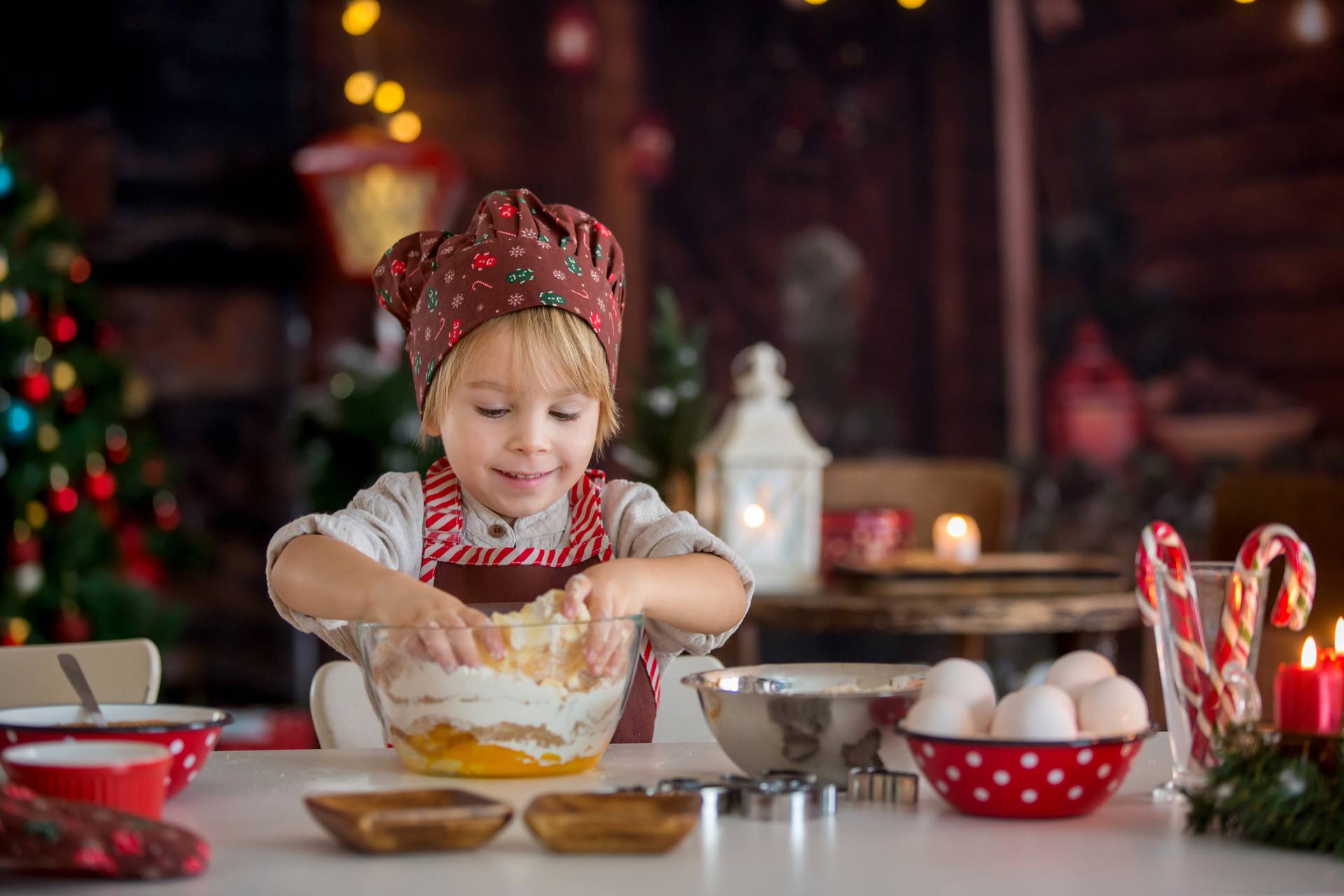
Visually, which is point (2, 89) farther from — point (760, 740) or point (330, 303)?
point (760, 740)

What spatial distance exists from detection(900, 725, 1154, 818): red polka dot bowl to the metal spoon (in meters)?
0.59

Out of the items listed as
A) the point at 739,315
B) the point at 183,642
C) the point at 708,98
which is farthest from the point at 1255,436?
the point at 183,642

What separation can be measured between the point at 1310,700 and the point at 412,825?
0.55 metres

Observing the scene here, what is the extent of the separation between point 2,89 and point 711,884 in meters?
5.14

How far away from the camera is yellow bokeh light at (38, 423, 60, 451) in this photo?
3.90 meters

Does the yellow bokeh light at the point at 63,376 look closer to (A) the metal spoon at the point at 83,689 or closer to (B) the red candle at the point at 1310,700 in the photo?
(A) the metal spoon at the point at 83,689

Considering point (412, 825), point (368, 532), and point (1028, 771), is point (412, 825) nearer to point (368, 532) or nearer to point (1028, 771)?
point (1028, 771)

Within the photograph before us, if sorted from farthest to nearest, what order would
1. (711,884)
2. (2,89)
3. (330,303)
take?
1. (330,303)
2. (2,89)
3. (711,884)

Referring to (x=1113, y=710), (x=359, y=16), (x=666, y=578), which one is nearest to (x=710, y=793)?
(x=1113, y=710)

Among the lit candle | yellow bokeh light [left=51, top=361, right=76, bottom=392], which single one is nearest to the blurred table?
the lit candle

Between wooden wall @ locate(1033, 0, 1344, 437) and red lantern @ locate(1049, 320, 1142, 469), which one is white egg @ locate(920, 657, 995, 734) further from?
red lantern @ locate(1049, 320, 1142, 469)

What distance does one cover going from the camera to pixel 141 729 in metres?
1.03

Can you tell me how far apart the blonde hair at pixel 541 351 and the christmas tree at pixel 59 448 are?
109 inches

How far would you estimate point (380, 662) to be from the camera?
1.07 m
